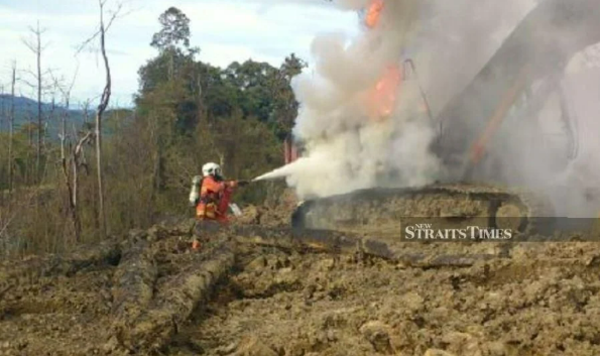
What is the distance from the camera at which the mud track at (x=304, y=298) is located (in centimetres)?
670

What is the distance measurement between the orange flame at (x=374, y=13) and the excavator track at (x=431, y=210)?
116 inches

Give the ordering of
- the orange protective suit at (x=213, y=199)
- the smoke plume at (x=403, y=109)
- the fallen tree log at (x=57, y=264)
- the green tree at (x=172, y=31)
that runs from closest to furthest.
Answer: the fallen tree log at (x=57, y=264)
the orange protective suit at (x=213, y=199)
the smoke plume at (x=403, y=109)
the green tree at (x=172, y=31)

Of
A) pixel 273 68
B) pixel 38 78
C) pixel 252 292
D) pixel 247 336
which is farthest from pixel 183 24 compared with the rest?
pixel 247 336

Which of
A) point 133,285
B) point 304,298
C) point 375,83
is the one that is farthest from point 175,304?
point 375,83

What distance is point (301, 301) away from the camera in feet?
29.4

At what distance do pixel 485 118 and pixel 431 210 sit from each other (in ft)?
5.67

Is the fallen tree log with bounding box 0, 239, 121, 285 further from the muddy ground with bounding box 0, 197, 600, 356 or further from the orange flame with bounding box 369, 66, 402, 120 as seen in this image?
the orange flame with bounding box 369, 66, 402, 120

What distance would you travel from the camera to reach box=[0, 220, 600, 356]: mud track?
22.0ft

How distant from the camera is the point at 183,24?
3969 centimetres

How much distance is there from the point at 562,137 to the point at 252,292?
768 centimetres

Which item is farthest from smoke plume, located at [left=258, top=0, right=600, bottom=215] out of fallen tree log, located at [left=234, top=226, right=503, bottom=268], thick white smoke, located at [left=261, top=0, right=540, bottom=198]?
fallen tree log, located at [left=234, top=226, right=503, bottom=268]

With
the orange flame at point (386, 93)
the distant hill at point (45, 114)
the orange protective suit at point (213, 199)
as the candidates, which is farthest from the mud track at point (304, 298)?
the distant hill at point (45, 114)

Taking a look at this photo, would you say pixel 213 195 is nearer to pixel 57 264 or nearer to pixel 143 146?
pixel 57 264

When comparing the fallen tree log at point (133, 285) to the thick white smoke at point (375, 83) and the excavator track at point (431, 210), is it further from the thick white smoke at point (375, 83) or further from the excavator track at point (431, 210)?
the thick white smoke at point (375, 83)
